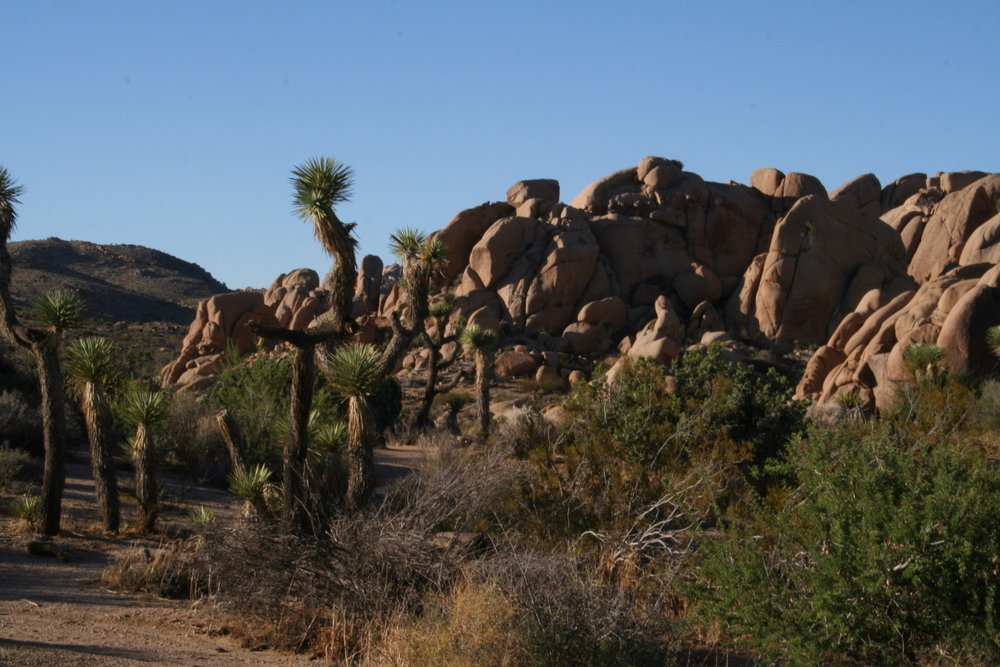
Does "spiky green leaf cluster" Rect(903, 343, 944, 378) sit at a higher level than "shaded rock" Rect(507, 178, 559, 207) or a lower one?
lower

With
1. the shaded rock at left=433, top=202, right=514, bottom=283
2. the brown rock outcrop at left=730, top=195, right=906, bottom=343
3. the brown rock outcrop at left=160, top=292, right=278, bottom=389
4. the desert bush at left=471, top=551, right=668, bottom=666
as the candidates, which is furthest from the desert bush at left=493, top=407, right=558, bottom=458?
the shaded rock at left=433, top=202, right=514, bottom=283

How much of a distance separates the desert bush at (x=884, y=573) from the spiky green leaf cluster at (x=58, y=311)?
9.46m

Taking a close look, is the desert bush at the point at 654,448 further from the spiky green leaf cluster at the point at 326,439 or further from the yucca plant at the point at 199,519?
the yucca plant at the point at 199,519

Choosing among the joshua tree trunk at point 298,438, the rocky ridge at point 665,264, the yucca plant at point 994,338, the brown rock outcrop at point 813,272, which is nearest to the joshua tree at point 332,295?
the joshua tree trunk at point 298,438

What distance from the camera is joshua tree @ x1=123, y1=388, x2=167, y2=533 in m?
14.2

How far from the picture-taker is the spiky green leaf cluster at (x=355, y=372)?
11.3m

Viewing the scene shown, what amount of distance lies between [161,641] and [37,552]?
4347 mm

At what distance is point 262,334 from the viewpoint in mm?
10492

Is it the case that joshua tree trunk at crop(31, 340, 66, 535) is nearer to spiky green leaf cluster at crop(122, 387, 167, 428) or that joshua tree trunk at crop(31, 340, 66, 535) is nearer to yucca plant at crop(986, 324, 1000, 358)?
spiky green leaf cluster at crop(122, 387, 167, 428)

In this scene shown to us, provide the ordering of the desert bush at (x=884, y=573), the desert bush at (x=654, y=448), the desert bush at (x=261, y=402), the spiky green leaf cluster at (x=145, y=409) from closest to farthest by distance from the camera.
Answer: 1. the desert bush at (x=884, y=573)
2. the desert bush at (x=654, y=448)
3. the spiky green leaf cluster at (x=145, y=409)
4. the desert bush at (x=261, y=402)

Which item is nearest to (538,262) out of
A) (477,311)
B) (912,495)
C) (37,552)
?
(477,311)

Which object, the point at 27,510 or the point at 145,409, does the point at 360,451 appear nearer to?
the point at 145,409

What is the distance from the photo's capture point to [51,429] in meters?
13.8

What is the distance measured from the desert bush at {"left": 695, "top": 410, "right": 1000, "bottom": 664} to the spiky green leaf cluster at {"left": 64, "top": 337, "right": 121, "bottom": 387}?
30.4 ft
